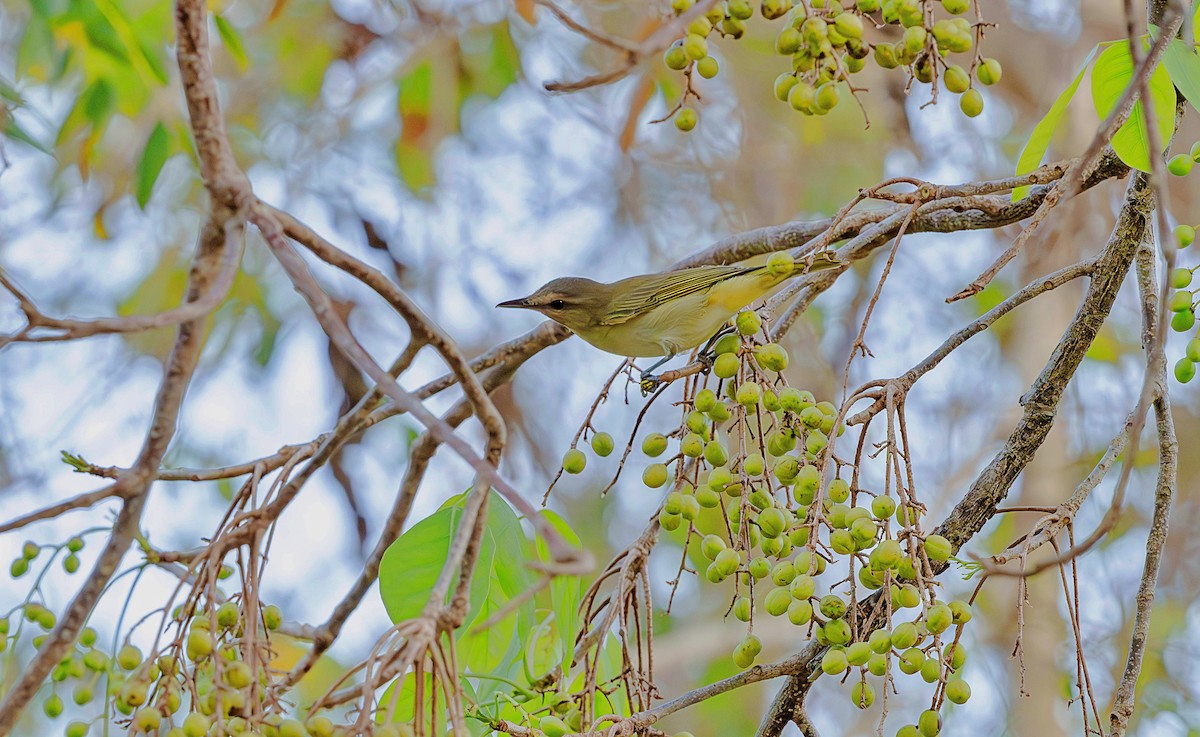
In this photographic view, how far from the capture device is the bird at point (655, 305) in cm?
276

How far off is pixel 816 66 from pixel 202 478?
1241 millimetres

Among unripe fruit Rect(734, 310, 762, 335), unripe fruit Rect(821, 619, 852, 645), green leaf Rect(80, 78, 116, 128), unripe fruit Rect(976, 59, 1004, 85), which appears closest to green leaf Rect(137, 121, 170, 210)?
green leaf Rect(80, 78, 116, 128)

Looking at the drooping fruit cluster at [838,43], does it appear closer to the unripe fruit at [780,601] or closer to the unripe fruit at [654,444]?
the unripe fruit at [654,444]

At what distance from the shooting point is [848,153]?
6.88m

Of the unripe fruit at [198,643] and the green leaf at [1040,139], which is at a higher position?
the green leaf at [1040,139]

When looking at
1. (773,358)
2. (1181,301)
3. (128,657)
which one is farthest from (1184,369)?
(128,657)

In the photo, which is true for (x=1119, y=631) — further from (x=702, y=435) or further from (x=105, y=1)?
(x=105, y=1)

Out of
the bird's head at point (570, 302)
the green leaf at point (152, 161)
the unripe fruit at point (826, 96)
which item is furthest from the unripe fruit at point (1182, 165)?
the green leaf at point (152, 161)

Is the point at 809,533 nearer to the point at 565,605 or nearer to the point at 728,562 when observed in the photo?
the point at 728,562

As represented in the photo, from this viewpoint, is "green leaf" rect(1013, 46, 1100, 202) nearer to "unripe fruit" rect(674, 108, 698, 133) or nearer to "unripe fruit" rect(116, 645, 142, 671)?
"unripe fruit" rect(674, 108, 698, 133)

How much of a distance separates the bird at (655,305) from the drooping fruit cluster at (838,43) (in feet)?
2.67

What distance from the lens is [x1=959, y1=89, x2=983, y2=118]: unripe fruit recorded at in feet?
6.15

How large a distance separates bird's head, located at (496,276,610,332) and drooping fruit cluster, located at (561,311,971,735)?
1.12 m

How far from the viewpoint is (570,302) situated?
3115 mm
